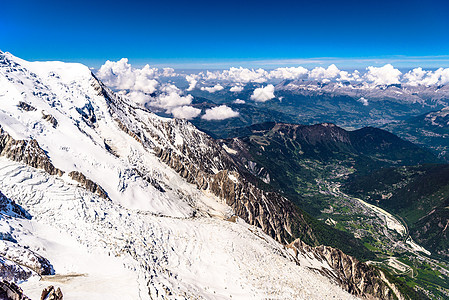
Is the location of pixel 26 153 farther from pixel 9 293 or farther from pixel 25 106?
pixel 9 293

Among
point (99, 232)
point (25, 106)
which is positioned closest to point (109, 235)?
point (99, 232)

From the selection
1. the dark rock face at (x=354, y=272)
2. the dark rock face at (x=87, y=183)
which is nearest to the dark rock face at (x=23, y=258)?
the dark rock face at (x=87, y=183)

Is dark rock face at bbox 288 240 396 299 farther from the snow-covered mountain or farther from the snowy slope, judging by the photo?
the snowy slope

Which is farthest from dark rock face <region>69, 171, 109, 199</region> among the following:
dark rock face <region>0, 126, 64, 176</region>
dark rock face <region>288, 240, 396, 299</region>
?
dark rock face <region>288, 240, 396, 299</region>

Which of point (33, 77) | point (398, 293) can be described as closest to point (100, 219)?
point (33, 77)

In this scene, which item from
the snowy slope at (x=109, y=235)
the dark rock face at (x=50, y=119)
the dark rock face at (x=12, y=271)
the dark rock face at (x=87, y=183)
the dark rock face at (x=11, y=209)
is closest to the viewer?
the dark rock face at (x=12, y=271)

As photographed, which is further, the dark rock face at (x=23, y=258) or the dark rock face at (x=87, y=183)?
the dark rock face at (x=87, y=183)

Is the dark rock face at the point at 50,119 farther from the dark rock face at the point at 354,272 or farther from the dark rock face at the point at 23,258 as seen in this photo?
the dark rock face at the point at 354,272
